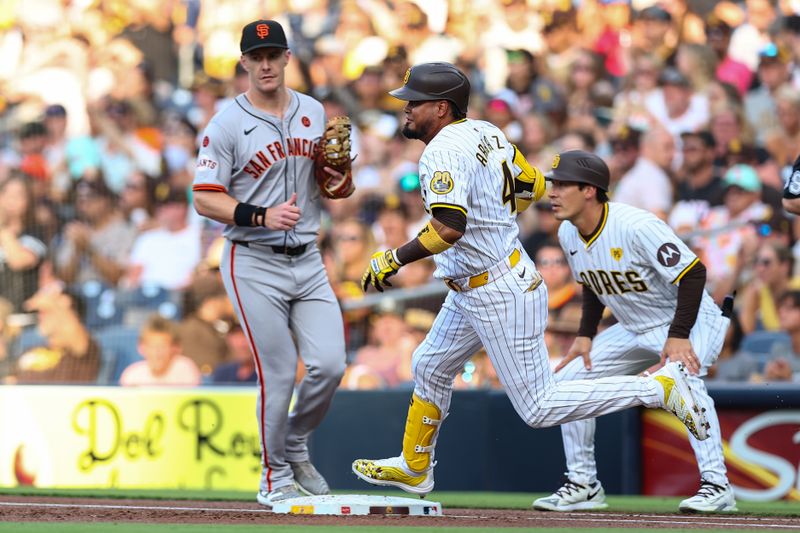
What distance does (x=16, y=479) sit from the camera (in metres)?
9.27

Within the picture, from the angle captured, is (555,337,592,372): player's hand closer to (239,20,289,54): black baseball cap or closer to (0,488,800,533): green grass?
(0,488,800,533): green grass

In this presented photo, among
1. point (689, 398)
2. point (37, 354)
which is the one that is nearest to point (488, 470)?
point (689, 398)

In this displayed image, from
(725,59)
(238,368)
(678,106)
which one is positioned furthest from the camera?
(725,59)

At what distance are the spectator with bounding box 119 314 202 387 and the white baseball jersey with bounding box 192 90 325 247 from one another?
12.0ft

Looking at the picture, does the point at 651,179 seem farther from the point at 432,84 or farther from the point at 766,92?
the point at 432,84

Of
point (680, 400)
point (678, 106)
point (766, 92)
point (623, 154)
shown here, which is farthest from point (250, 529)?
point (766, 92)

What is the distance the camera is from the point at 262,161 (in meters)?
6.11

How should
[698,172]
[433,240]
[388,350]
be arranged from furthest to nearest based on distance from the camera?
[698,172], [388,350], [433,240]

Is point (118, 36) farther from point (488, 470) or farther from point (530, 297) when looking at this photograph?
point (530, 297)

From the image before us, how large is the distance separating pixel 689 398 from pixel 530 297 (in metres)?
0.81

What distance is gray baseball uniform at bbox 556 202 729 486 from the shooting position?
6.06 m

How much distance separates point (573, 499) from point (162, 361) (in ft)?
14.1

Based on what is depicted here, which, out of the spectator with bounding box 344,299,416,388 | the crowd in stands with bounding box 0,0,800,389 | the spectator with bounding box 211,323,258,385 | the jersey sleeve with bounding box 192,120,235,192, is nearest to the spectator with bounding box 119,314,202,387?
the crowd in stands with bounding box 0,0,800,389

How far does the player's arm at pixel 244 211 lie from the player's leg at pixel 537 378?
0.92 m
